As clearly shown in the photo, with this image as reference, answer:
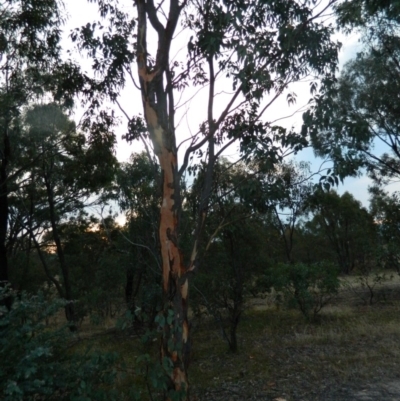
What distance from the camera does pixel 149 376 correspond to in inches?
222

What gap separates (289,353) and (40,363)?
A: 266 inches

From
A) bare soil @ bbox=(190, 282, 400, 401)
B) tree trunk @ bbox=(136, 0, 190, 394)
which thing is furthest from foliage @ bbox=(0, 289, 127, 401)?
bare soil @ bbox=(190, 282, 400, 401)

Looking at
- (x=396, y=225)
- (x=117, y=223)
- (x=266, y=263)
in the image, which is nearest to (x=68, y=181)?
(x=117, y=223)

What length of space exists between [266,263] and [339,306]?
5327mm

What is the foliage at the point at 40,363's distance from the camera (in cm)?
448

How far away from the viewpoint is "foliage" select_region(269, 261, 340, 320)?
13.8 m

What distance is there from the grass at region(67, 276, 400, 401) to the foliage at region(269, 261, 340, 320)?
1.91 feet

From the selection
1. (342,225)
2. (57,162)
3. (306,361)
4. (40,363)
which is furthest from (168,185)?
(342,225)

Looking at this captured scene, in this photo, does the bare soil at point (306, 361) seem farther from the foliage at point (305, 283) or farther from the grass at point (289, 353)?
the foliage at point (305, 283)

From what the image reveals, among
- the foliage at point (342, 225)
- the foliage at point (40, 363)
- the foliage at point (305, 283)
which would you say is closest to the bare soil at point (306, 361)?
→ the foliage at point (305, 283)

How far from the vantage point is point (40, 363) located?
4953mm

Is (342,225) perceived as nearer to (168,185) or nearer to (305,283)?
(305,283)

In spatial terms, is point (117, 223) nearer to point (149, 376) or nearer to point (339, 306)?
point (339, 306)

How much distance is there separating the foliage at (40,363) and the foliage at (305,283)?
8.59 meters
